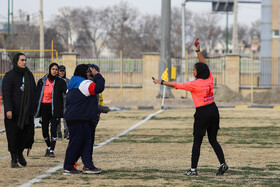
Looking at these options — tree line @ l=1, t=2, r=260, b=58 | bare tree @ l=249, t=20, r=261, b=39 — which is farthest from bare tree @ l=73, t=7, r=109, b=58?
bare tree @ l=249, t=20, r=261, b=39

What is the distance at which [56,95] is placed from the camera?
44.7ft

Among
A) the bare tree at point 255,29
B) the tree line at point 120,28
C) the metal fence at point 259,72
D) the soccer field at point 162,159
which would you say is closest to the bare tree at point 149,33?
the tree line at point 120,28

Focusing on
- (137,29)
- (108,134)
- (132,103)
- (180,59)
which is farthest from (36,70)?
(137,29)

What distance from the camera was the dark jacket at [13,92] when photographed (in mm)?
11281

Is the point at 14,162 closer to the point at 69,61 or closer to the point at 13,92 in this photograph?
the point at 13,92

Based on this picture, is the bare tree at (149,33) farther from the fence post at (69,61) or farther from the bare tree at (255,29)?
the fence post at (69,61)

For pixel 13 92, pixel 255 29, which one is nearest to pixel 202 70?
pixel 13 92

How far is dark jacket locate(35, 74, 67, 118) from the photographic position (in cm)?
1355

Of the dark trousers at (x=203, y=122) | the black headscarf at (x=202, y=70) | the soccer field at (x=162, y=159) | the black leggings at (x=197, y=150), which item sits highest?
the black headscarf at (x=202, y=70)

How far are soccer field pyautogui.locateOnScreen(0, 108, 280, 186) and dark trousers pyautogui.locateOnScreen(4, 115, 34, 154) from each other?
0.35 metres

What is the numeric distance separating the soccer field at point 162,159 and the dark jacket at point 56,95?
83 cm

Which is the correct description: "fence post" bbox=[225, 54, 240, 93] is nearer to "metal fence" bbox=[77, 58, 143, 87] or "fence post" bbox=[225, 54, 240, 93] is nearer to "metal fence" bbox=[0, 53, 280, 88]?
"metal fence" bbox=[0, 53, 280, 88]

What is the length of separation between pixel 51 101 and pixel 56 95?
186 mm

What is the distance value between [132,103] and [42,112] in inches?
873
